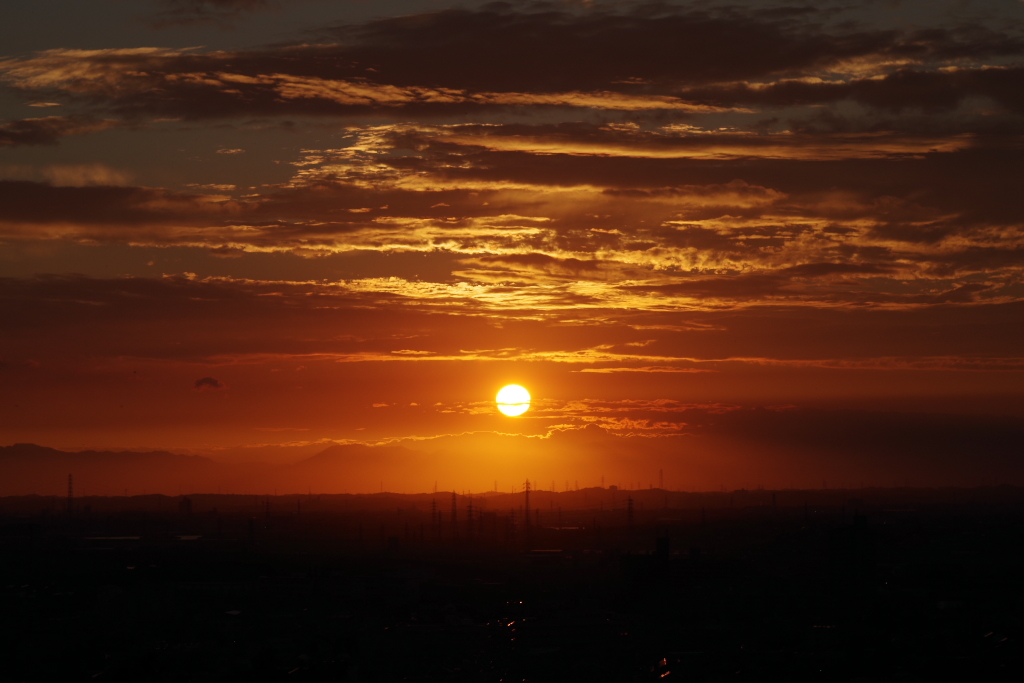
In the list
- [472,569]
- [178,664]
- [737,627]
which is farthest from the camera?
[472,569]

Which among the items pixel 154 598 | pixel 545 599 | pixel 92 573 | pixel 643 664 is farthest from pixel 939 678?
pixel 92 573

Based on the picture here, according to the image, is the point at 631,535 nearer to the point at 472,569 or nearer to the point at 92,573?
the point at 472,569

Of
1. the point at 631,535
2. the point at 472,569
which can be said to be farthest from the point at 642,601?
the point at 631,535

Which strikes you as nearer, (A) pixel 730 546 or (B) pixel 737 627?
(B) pixel 737 627

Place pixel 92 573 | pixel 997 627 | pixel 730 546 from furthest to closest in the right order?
pixel 730 546
pixel 92 573
pixel 997 627

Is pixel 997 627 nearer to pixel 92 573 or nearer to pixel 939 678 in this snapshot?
pixel 939 678

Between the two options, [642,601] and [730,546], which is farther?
[730,546]
